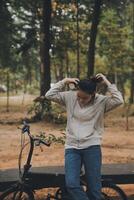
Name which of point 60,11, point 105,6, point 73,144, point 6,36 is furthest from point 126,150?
point 60,11

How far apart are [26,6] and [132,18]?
664 inches

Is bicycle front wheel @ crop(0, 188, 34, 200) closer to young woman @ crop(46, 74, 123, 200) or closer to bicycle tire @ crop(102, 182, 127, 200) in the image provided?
young woman @ crop(46, 74, 123, 200)

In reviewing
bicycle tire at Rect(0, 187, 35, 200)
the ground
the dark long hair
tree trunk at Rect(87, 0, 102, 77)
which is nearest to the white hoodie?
the dark long hair

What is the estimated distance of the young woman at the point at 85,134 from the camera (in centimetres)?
647

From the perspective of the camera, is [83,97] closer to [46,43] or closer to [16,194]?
[16,194]

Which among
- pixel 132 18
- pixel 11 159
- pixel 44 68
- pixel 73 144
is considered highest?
pixel 132 18

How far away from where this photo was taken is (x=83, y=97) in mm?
6559

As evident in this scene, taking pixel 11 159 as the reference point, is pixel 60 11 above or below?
above

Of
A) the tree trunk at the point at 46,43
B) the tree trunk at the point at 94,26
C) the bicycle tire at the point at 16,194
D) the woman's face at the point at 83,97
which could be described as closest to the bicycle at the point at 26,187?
the bicycle tire at the point at 16,194

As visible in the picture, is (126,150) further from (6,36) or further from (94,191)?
(6,36)

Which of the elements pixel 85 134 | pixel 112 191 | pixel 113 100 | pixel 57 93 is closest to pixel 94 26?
pixel 112 191

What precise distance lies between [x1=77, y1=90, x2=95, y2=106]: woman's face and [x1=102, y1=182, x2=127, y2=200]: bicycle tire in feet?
4.46

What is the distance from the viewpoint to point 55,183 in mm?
7438

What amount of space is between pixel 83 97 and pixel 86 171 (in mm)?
887
